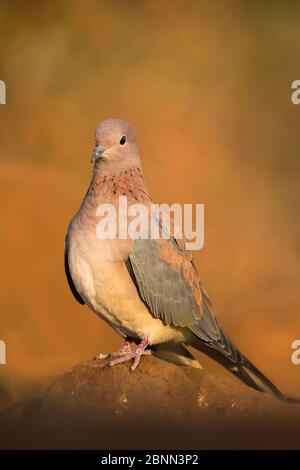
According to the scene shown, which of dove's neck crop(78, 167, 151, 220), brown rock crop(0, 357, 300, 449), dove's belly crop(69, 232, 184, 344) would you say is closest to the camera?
brown rock crop(0, 357, 300, 449)

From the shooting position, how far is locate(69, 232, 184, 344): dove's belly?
614cm

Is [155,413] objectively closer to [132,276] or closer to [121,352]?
[121,352]

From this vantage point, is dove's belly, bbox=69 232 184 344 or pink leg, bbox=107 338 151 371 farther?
pink leg, bbox=107 338 151 371

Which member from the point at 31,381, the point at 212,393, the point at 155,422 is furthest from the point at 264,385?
the point at 31,381

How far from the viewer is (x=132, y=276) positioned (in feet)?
20.6

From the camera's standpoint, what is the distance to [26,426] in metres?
6.36

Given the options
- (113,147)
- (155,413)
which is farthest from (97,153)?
(155,413)

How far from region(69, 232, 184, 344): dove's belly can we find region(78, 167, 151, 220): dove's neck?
0.89 feet

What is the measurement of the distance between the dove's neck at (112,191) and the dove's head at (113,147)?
0.06 m

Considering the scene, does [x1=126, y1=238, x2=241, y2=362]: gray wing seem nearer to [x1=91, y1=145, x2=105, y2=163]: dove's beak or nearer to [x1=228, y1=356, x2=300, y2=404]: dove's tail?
[x1=228, y1=356, x2=300, y2=404]: dove's tail

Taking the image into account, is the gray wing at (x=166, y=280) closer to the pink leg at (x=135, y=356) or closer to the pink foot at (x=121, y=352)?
the pink leg at (x=135, y=356)

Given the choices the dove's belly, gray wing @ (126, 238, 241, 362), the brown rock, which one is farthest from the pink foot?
gray wing @ (126, 238, 241, 362)

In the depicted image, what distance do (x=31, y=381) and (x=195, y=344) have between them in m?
3.30

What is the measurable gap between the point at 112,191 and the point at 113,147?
1.08 feet
